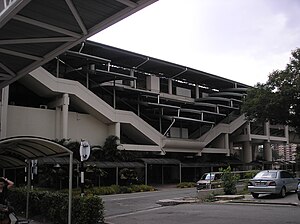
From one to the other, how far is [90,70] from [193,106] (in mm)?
20118

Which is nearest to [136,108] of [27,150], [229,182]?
[229,182]

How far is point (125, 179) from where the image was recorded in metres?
39.9

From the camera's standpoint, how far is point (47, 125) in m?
40.2

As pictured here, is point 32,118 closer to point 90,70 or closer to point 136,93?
point 90,70

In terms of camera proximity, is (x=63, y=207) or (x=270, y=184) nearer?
(x=63, y=207)

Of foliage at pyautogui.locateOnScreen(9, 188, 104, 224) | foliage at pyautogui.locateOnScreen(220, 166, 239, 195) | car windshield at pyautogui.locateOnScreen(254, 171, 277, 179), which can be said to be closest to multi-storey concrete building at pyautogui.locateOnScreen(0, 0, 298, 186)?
foliage at pyautogui.locateOnScreen(9, 188, 104, 224)

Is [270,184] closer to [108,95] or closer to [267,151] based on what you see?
[108,95]

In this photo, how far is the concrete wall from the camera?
37656mm

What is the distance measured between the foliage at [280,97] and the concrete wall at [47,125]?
16453 mm

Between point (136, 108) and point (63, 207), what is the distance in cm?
3783

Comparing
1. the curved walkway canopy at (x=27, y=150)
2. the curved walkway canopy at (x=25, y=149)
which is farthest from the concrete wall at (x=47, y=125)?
the curved walkway canopy at (x=25, y=149)

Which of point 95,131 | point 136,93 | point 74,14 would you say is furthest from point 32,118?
point 74,14

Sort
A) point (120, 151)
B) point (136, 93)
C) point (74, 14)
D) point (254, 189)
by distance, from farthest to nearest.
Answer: point (136, 93)
point (120, 151)
point (254, 189)
point (74, 14)

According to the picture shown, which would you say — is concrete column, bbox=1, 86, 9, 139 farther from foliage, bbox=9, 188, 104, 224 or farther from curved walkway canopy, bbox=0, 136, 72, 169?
foliage, bbox=9, 188, 104, 224
